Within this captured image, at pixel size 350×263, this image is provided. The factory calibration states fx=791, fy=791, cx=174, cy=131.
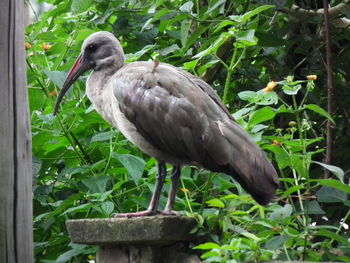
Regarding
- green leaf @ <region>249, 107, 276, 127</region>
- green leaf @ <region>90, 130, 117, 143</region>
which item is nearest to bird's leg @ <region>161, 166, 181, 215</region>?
green leaf @ <region>249, 107, 276, 127</region>

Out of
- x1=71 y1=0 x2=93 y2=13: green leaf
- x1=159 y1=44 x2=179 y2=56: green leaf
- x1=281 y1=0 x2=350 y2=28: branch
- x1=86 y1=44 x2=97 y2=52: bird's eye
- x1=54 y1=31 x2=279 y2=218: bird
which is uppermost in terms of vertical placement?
x1=71 y1=0 x2=93 y2=13: green leaf

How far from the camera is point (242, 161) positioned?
341 centimetres

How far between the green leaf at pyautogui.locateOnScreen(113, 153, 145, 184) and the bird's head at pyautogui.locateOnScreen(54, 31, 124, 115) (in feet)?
1.56

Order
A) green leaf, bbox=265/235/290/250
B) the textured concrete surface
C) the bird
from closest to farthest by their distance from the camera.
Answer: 1. the textured concrete surface
2. green leaf, bbox=265/235/290/250
3. the bird

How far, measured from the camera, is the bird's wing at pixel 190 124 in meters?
3.38

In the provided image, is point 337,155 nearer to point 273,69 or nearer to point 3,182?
point 273,69

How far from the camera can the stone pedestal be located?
9.86 feet

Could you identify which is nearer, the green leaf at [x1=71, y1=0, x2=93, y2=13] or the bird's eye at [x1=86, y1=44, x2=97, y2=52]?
the bird's eye at [x1=86, y1=44, x2=97, y2=52]

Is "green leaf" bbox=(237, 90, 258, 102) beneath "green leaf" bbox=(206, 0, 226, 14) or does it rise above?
beneath

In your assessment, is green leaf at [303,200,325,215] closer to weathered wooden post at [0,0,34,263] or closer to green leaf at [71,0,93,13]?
weathered wooden post at [0,0,34,263]

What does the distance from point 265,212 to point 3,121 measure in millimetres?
1480

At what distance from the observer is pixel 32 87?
4.75 m

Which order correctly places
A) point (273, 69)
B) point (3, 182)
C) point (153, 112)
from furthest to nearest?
point (273, 69), point (153, 112), point (3, 182)

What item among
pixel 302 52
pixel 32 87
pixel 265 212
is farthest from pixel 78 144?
pixel 302 52
